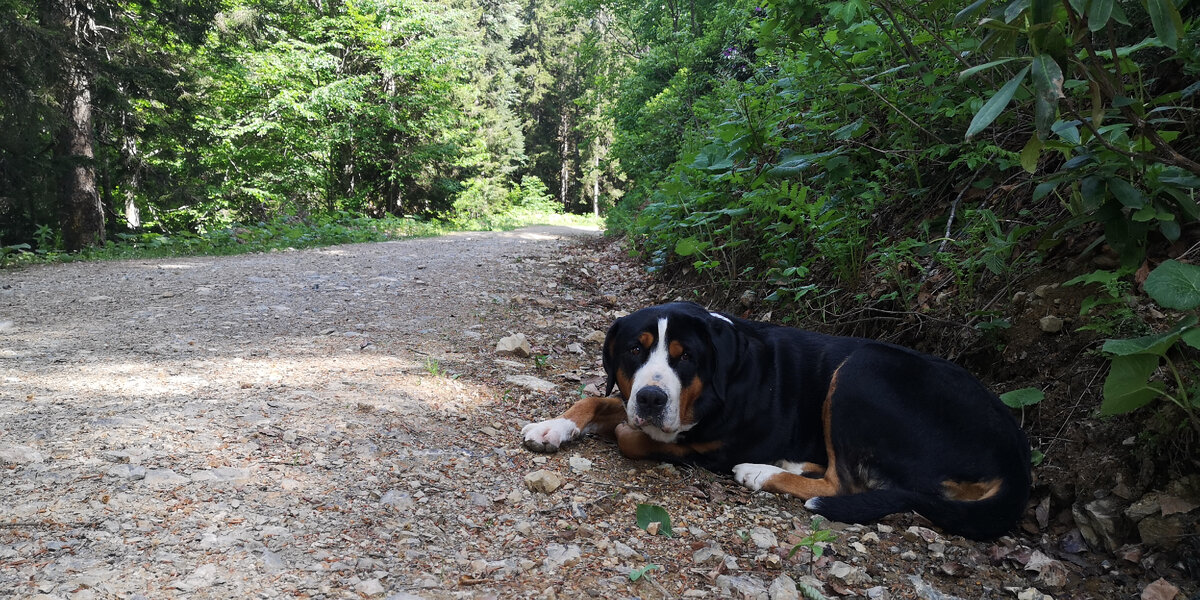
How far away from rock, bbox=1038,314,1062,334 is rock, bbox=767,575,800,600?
7.04ft

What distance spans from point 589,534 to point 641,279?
223 inches

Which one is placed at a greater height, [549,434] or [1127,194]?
[1127,194]

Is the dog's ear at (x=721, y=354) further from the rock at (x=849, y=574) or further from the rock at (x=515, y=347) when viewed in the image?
the rock at (x=515, y=347)

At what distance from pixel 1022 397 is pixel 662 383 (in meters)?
1.75

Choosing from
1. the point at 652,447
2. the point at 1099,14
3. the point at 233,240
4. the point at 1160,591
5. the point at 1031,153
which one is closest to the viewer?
the point at 1099,14

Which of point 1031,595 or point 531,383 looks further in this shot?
point 531,383

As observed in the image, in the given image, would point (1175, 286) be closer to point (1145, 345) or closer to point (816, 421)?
point (1145, 345)

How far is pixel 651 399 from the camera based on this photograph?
10.1 ft

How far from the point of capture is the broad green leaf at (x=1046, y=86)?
1.69 m

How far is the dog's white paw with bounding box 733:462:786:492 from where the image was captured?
3191 mm

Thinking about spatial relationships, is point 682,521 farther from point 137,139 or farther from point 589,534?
point 137,139

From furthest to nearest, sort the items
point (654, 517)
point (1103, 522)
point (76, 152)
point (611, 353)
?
point (76, 152) → point (611, 353) → point (654, 517) → point (1103, 522)

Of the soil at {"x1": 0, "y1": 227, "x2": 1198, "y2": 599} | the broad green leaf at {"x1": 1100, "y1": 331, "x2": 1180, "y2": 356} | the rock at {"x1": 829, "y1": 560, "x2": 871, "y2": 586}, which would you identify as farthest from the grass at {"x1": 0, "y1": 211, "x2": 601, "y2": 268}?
the broad green leaf at {"x1": 1100, "y1": 331, "x2": 1180, "y2": 356}

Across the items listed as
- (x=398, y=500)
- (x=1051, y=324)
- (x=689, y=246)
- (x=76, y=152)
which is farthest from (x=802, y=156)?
(x=76, y=152)
